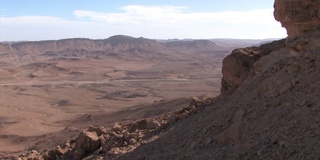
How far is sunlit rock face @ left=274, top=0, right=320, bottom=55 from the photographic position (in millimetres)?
9132

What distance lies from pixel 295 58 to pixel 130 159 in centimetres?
379

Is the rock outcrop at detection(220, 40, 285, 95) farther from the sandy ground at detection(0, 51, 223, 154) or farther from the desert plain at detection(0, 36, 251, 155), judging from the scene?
the desert plain at detection(0, 36, 251, 155)

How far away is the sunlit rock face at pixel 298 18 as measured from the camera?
9132 millimetres

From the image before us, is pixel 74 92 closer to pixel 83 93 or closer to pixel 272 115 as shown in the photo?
pixel 83 93

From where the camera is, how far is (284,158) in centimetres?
570

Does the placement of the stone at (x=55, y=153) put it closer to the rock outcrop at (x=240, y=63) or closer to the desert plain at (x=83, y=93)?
the rock outcrop at (x=240, y=63)

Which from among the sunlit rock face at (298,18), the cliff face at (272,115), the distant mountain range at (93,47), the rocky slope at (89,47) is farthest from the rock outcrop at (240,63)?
the distant mountain range at (93,47)

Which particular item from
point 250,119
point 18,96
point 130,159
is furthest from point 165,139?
point 18,96

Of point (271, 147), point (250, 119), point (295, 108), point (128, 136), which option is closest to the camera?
point (271, 147)

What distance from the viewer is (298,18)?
379 inches

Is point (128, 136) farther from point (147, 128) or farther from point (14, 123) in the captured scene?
point (14, 123)

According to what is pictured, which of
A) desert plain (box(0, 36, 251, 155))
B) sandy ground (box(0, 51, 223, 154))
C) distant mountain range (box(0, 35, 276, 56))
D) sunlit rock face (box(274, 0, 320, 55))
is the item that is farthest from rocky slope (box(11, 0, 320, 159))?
distant mountain range (box(0, 35, 276, 56))

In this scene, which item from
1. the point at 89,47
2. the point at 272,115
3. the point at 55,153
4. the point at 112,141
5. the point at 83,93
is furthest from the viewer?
the point at 89,47

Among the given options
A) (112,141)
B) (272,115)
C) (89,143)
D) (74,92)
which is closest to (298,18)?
(272,115)
